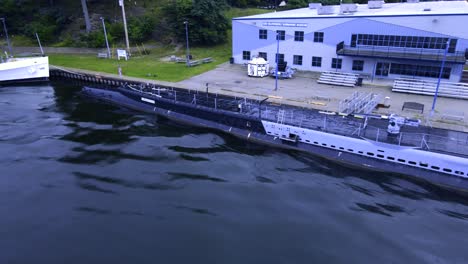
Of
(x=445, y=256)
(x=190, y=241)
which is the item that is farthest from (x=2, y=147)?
(x=445, y=256)

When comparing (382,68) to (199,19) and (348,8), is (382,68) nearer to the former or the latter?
(348,8)

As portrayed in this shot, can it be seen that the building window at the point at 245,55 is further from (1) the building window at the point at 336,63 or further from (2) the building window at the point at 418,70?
(2) the building window at the point at 418,70

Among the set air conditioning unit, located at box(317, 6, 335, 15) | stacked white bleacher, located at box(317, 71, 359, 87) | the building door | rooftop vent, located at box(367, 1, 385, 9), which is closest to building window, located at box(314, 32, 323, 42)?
air conditioning unit, located at box(317, 6, 335, 15)

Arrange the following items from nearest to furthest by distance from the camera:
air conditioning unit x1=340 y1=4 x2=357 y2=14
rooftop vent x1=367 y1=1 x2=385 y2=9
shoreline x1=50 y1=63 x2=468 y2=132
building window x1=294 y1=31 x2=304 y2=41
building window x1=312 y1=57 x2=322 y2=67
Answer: shoreline x1=50 y1=63 x2=468 y2=132 → air conditioning unit x1=340 y1=4 x2=357 y2=14 → building window x1=312 y1=57 x2=322 y2=67 → building window x1=294 y1=31 x2=304 y2=41 → rooftop vent x1=367 y1=1 x2=385 y2=9

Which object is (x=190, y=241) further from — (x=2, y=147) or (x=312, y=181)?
(x=2, y=147)

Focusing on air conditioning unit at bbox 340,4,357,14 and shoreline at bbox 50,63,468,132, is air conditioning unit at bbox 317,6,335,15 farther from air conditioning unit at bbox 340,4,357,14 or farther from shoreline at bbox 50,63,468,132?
shoreline at bbox 50,63,468,132

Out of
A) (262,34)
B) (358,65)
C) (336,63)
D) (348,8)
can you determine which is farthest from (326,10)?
(358,65)
